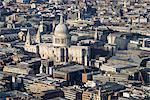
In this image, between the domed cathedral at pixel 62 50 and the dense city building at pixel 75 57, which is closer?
the dense city building at pixel 75 57

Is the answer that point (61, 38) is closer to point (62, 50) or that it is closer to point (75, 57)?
point (62, 50)

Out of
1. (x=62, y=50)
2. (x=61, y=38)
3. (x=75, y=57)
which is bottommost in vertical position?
(x=75, y=57)

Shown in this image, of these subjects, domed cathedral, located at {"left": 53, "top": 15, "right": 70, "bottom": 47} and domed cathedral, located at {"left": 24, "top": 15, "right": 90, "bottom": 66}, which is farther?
domed cathedral, located at {"left": 53, "top": 15, "right": 70, "bottom": 47}

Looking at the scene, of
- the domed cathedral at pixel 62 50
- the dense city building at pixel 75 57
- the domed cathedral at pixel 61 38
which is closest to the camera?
the dense city building at pixel 75 57

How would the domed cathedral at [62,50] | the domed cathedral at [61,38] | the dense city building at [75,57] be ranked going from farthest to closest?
1. the domed cathedral at [61,38]
2. the domed cathedral at [62,50]
3. the dense city building at [75,57]

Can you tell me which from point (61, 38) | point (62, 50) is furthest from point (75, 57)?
point (61, 38)

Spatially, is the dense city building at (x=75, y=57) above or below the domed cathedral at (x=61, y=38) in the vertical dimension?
below

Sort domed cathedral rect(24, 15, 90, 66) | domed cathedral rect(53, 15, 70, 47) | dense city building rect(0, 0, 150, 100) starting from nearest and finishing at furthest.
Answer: dense city building rect(0, 0, 150, 100)
domed cathedral rect(24, 15, 90, 66)
domed cathedral rect(53, 15, 70, 47)

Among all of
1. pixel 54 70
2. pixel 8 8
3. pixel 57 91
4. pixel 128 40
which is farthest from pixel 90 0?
pixel 57 91
